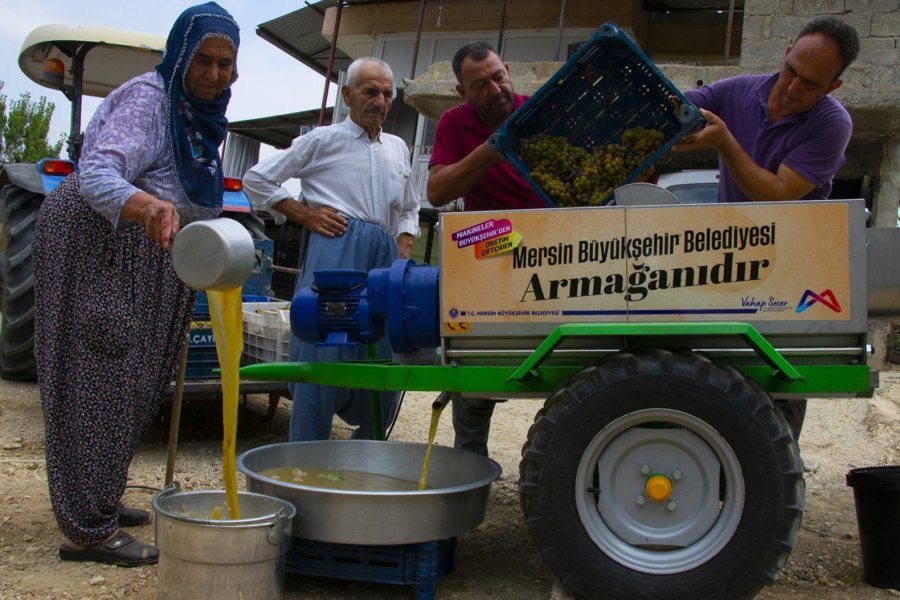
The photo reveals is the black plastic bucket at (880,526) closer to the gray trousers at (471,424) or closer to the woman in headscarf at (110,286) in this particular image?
the gray trousers at (471,424)

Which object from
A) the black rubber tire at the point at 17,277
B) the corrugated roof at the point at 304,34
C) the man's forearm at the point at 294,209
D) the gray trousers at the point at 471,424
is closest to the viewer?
the gray trousers at the point at 471,424

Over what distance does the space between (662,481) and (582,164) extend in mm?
1175

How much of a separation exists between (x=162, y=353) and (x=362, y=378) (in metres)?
0.89

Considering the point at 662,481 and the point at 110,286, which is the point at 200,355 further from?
the point at 662,481

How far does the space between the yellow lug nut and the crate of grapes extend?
3.34ft

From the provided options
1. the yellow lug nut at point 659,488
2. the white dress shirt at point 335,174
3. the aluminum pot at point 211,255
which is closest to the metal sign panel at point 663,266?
the yellow lug nut at point 659,488

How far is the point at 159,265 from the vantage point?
3.25 meters

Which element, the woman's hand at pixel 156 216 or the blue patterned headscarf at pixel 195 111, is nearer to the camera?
the woman's hand at pixel 156 216

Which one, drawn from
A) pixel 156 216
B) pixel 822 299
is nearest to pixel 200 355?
pixel 156 216

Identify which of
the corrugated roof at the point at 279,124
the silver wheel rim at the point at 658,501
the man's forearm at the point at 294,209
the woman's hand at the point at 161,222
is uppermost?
the corrugated roof at the point at 279,124

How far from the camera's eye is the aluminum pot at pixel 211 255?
247 cm

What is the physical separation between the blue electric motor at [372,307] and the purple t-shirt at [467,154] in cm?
71

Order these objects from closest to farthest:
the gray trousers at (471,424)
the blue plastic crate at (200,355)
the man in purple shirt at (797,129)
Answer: the man in purple shirt at (797,129) → the gray trousers at (471,424) → the blue plastic crate at (200,355)

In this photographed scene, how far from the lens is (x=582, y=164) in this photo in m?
3.21
